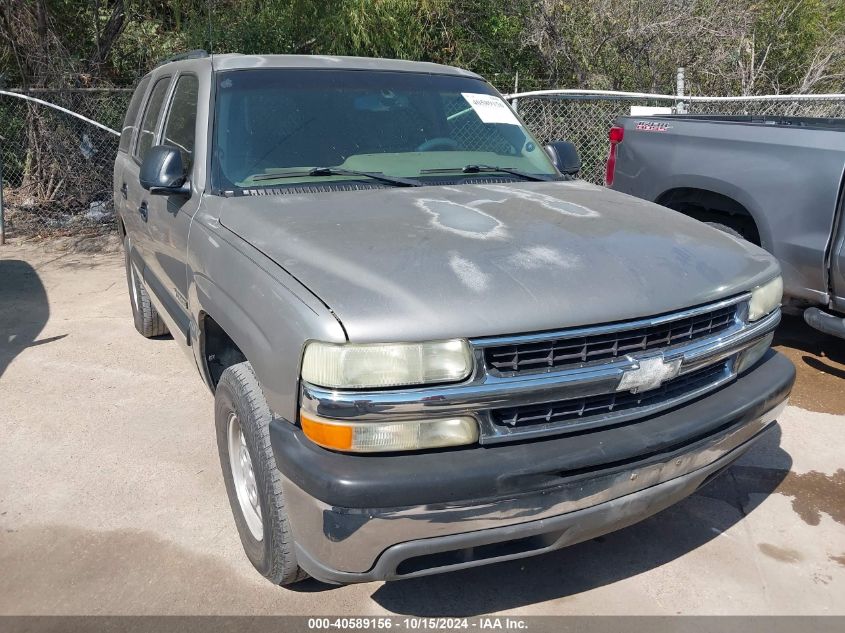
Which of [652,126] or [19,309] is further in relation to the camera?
[19,309]

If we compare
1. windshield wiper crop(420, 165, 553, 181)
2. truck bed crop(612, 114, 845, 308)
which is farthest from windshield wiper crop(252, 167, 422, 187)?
truck bed crop(612, 114, 845, 308)

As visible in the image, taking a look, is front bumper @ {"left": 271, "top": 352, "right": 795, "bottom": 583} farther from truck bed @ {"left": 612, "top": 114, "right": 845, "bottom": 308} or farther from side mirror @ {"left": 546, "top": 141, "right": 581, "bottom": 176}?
truck bed @ {"left": 612, "top": 114, "right": 845, "bottom": 308}

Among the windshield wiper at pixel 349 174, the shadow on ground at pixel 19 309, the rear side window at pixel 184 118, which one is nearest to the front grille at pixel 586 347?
the windshield wiper at pixel 349 174

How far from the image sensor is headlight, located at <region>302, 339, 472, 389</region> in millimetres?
2186

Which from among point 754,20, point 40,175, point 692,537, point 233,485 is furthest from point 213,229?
point 754,20

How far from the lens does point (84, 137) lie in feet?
30.4

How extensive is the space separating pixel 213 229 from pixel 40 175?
24.7 ft

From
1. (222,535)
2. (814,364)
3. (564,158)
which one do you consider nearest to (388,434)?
(222,535)

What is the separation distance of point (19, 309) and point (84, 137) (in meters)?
3.72

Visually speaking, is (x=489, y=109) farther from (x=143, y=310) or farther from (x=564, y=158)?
(x=143, y=310)

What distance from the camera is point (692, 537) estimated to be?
3.29 meters

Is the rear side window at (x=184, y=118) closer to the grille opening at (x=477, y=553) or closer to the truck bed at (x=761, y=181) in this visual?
the grille opening at (x=477, y=553)

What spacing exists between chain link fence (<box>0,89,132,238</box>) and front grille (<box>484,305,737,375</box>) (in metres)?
7.78

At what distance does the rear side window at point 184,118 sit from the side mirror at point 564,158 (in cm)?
188
